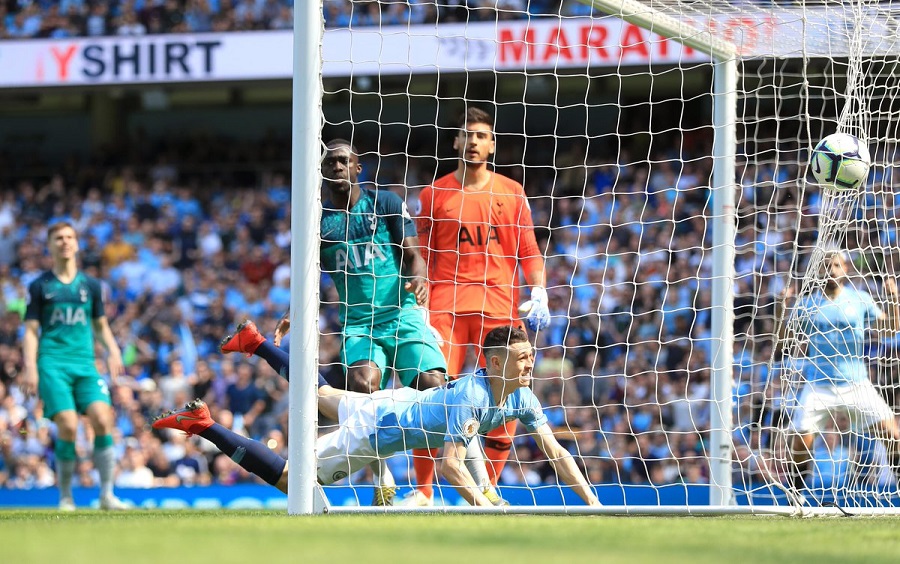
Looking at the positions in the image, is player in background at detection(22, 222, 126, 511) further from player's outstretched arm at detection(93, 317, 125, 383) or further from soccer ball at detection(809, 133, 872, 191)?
soccer ball at detection(809, 133, 872, 191)

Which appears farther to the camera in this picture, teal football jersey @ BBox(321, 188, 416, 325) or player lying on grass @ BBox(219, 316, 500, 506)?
teal football jersey @ BBox(321, 188, 416, 325)

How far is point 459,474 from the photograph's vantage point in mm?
6211

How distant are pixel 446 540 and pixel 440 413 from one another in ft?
6.62

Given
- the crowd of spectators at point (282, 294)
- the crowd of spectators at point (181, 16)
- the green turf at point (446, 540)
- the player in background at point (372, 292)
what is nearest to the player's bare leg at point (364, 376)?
the player in background at point (372, 292)

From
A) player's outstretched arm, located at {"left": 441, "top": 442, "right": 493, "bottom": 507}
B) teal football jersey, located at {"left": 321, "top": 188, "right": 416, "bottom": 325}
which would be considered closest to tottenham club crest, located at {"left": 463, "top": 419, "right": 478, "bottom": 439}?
player's outstretched arm, located at {"left": 441, "top": 442, "right": 493, "bottom": 507}

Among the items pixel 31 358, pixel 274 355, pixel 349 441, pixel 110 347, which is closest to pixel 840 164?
pixel 349 441

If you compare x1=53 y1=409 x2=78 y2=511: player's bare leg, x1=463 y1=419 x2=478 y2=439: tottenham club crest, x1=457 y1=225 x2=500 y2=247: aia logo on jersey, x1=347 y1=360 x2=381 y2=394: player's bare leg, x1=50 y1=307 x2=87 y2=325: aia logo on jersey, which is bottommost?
x1=53 y1=409 x2=78 y2=511: player's bare leg

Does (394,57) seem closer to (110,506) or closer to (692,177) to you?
(692,177)

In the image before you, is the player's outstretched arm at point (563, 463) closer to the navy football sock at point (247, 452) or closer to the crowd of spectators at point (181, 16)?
the navy football sock at point (247, 452)

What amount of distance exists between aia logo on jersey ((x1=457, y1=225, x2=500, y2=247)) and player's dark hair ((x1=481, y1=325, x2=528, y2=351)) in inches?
46.0

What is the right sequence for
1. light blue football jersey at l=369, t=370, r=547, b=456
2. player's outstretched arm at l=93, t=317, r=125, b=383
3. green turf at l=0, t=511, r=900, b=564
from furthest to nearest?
player's outstretched arm at l=93, t=317, r=125, b=383, light blue football jersey at l=369, t=370, r=547, b=456, green turf at l=0, t=511, r=900, b=564

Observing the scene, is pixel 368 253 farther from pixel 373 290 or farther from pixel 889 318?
pixel 889 318

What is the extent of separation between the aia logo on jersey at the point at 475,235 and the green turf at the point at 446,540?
222 centimetres

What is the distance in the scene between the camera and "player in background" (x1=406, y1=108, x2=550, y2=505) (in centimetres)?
728
